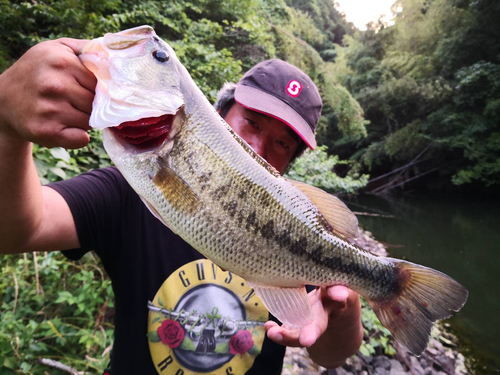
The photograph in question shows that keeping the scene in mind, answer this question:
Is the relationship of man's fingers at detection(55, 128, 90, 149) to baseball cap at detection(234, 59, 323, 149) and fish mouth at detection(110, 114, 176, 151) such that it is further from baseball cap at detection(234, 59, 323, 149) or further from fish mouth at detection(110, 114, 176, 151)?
baseball cap at detection(234, 59, 323, 149)

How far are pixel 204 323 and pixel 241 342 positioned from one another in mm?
257

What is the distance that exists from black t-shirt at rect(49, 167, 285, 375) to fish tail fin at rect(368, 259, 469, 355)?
0.75 metres

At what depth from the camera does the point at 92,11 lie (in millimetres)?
3844

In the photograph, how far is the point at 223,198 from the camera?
1.15 metres

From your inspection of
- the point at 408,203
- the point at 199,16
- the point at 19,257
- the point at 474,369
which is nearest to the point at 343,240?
the point at 19,257

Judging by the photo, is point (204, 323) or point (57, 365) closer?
point (204, 323)

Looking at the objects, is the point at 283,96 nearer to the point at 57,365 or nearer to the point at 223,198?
the point at 223,198

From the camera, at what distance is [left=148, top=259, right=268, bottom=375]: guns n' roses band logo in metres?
1.61

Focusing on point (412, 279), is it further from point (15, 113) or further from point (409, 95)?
point (409, 95)

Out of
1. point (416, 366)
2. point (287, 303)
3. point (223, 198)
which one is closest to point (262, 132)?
point (223, 198)

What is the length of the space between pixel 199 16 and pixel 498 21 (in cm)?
1648

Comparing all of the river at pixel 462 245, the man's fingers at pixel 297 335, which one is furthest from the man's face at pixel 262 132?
the river at pixel 462 245

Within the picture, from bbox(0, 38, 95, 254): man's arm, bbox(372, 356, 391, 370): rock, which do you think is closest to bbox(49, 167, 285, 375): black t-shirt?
bbox(0, 38, 95, 254): man's arm

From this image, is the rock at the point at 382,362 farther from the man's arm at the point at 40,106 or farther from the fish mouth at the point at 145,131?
the man's arm at the point at 40,106
